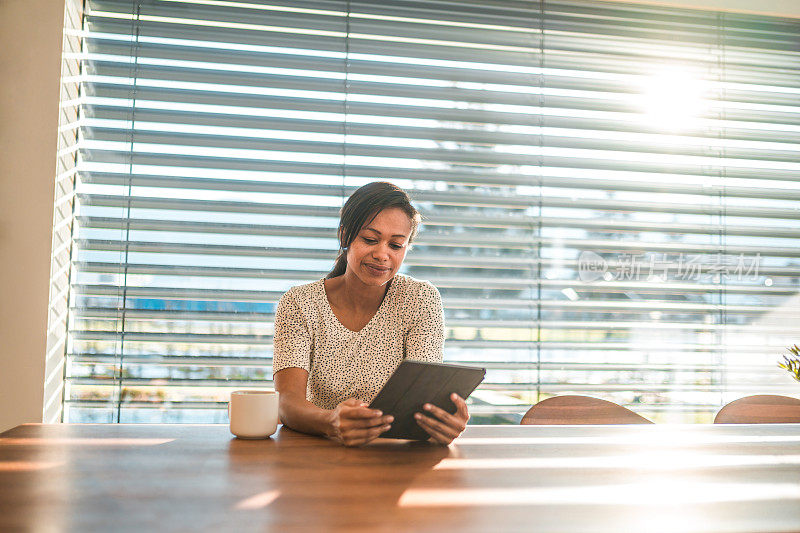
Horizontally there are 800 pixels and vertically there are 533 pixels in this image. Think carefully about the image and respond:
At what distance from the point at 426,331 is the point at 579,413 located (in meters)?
0.56

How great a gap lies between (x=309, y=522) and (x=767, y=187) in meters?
3.05

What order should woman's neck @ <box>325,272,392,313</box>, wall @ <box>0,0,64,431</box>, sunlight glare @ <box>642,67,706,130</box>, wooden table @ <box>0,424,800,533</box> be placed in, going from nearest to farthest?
wooden table @ <box>0,424,800,533</box> → woman's neck @ <box>325,272,392,313</box> → wall @ <box>0,0,64,431</box> → sunlight glare @ <box>642,67,706,130</box>

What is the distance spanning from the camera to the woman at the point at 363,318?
5.82 ft

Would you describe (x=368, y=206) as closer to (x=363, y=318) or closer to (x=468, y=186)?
(x=363, y=318)

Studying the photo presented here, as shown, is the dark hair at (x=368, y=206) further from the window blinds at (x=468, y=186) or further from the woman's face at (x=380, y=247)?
the window blinds at (x=468, y=186)

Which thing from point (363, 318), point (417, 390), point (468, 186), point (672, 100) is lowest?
point (417, 390)

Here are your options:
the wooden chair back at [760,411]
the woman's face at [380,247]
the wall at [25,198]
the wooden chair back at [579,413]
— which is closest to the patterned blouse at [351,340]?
the woman's face at [380,247]

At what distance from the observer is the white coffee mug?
1.29m

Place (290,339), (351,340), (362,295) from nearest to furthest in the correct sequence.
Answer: (290,339) < (351,340) < (362,295)

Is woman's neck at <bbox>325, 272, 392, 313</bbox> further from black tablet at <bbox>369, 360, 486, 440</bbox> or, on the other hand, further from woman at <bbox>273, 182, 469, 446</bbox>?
black tablet at <bbox>369, 360, 486, 440</bbox>

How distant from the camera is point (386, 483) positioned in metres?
0.97

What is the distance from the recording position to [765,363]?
2965 mm

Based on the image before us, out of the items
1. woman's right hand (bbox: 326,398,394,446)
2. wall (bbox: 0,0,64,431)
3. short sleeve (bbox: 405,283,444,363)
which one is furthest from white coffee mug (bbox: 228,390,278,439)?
wall (bbox: 0,0,64,431)

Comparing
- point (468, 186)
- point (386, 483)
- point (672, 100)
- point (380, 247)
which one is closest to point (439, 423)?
point (386, 483)
